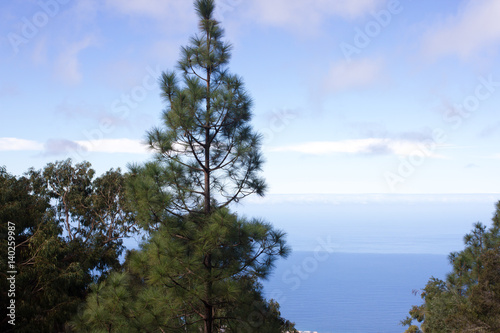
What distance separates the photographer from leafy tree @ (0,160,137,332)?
302 inches

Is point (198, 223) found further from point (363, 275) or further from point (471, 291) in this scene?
point (363, 275)

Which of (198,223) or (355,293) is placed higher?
(355,293)

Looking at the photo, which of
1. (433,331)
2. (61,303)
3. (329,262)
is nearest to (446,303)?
(433,331)

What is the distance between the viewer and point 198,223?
509 cm

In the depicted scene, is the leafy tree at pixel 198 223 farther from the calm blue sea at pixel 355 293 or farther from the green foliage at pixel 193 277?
the calm blue sea at pixel 355 293

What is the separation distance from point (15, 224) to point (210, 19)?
236 inches

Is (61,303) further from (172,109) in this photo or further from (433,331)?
(433,331)

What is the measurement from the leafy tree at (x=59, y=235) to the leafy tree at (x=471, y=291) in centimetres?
695

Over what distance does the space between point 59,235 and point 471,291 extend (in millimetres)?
8438

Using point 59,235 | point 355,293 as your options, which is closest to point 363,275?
point 355,293

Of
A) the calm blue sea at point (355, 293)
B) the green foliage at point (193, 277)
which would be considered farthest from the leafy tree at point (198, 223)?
the calm blue sea at point (355, 293)

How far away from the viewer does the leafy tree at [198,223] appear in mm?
4613

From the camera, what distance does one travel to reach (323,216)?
461 ft

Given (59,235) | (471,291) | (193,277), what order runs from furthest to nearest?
(59,235) < (471,291) < (193,277)
